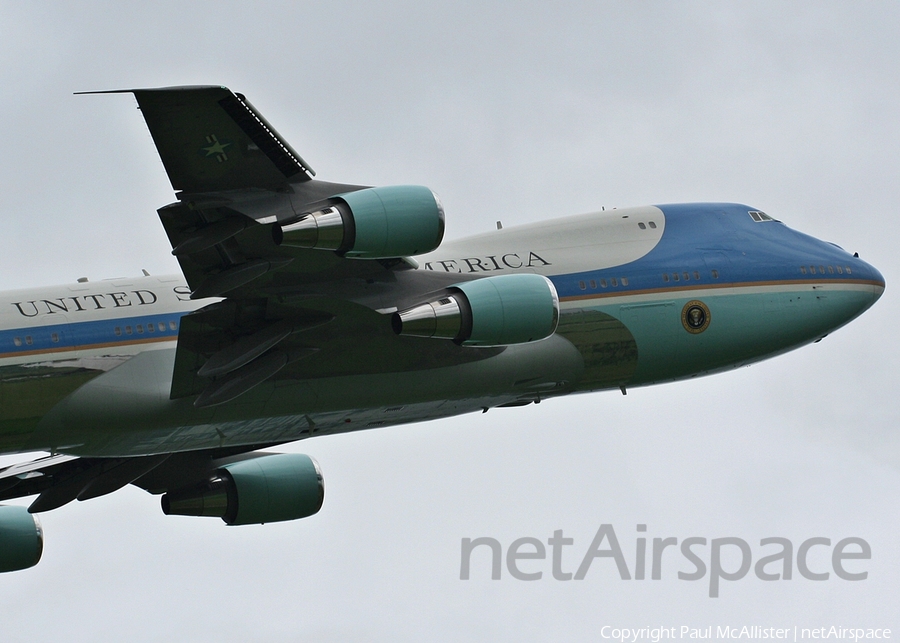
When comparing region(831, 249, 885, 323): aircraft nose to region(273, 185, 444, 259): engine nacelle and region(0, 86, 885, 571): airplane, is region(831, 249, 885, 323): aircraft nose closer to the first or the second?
region(0, 86, 885, 571): airplane

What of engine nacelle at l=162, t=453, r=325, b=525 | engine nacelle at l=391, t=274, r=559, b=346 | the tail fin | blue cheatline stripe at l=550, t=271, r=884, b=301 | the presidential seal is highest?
the tail fin

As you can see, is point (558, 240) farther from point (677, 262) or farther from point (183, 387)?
point (183, 387)

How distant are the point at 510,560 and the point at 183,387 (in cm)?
907

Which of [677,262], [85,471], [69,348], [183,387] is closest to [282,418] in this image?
[183,387]

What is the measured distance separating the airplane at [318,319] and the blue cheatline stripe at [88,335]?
0.11 feet

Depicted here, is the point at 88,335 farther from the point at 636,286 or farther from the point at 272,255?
the point at 636,286

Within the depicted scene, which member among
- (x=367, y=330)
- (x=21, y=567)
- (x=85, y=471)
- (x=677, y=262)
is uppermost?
(x=677, y=262)

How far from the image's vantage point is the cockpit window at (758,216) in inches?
1302

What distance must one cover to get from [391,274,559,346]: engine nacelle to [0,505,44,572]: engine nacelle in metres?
12.7

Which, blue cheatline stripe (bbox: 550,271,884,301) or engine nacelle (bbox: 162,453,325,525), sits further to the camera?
engine nacelle (bbox: 162,453,325,525)

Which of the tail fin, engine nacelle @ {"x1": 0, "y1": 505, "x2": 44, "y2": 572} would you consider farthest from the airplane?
engine nacelle @ {"x1": 0, "y1": 505, "x2": 44, "y2": 572}

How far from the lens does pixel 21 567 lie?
33.6 meters

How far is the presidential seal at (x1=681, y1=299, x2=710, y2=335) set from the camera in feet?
99.5

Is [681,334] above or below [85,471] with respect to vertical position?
above
